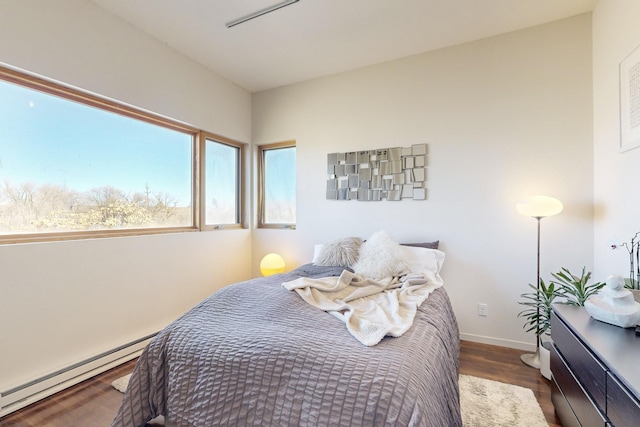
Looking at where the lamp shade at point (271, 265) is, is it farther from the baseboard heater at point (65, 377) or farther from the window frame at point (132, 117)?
the baseboard heater at point (65, 377)

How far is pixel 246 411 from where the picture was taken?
1206mm

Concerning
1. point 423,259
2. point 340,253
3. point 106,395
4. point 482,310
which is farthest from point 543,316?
point 106,395

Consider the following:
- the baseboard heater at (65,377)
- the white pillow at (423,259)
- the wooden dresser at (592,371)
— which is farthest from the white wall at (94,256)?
the wooden dresser at (592,371)

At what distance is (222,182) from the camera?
3611 millimetres

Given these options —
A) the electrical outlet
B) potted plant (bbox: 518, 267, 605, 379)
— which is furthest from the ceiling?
the electrical outlet

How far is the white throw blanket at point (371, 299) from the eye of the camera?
1382mm

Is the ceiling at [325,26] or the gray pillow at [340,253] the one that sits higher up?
the ceiling at [325,26]

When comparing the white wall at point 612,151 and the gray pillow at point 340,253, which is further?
the gray pillow at point 340,253

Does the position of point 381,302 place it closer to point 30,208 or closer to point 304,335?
point 304,335

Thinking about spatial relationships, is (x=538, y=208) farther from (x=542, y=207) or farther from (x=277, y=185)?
(x=277, y=185)

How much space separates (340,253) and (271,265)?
1044mm

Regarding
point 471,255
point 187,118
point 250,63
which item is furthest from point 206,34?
point 471,255

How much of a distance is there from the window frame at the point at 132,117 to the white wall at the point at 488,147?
4.78 feet

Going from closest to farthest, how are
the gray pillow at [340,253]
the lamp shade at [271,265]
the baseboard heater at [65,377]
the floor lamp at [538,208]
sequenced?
the baseboard heater at [65,377] → the floor lamp at [538,208] → the gray pillow at [340,253] → the lamp shade at [271,265]
